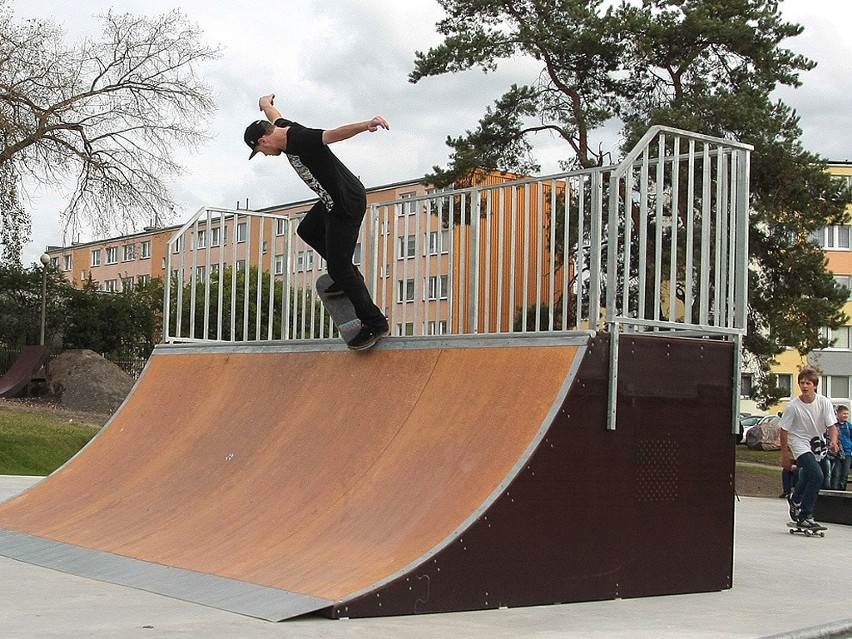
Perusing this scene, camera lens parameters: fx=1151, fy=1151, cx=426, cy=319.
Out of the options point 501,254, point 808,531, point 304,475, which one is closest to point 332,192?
point 501,254

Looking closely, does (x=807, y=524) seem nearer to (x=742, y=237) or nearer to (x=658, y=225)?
(x=742, y=237)

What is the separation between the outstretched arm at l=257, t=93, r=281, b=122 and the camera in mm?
7453

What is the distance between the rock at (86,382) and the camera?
1096 inches

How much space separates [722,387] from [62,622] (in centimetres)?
403

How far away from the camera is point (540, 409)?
615 cm

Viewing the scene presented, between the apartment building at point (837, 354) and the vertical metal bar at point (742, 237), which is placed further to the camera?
the apartment building at point (837, 354)

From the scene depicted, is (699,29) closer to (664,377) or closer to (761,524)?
(761,524)

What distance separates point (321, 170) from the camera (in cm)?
718

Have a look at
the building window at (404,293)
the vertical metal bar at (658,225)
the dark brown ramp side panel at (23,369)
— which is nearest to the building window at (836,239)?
the dark brown ramp side panel at (23,369)

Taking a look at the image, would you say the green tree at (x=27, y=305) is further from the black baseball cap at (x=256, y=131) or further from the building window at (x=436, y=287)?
the black baseball cap at (x=256, y=131)

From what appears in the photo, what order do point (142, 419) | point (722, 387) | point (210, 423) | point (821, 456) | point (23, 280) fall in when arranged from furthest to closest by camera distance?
point (23, 280) → point (821, 456) → point (142, 419) → point (210, 423) → point (722, 387)

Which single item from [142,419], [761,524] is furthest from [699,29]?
[142,419]

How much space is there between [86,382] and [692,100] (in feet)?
53.1

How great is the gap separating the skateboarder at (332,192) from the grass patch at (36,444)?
10.6 metres
